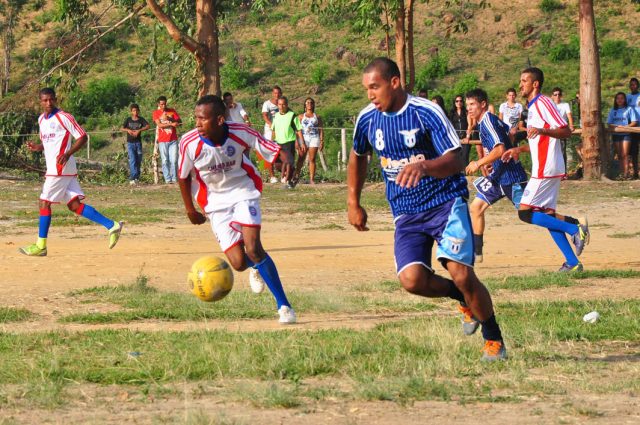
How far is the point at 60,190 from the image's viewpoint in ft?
47.1

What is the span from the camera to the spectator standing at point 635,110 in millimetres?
24297

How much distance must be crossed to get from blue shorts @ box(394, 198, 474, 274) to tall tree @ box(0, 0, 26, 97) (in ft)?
144

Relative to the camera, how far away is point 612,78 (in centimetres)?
4306

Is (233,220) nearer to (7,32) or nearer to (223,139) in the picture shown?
(223,139)

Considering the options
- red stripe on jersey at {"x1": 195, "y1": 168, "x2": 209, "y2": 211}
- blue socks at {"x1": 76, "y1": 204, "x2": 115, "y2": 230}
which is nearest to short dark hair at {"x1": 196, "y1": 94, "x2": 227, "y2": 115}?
red stripe on jersey at {"x1": 195, "y1": 168, "x2": 209, "y2": 211}

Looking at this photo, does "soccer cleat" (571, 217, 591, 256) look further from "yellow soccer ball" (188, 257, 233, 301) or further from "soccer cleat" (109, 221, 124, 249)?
"soccer cleat" (109, 221, 124, 249)

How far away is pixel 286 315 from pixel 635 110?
17.2m

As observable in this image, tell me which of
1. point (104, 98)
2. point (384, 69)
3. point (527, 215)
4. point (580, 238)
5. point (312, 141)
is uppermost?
point (104, 98)

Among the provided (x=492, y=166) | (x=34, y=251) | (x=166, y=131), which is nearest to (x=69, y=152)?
(x=34, y=251)

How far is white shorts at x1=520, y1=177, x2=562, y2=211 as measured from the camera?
1242cm

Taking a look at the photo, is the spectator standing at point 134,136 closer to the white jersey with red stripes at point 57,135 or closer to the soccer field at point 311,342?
the soccer field at point 311,342

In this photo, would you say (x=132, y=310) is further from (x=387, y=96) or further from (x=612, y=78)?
(x=612, y=78)

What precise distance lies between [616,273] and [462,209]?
5115mm

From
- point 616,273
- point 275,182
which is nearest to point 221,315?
point 616,273
